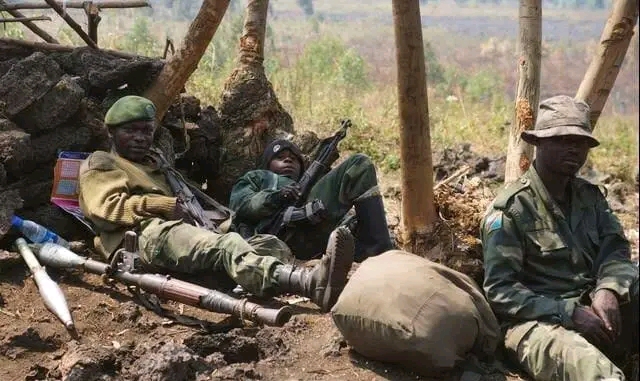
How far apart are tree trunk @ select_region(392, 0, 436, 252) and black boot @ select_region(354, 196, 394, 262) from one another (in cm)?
45

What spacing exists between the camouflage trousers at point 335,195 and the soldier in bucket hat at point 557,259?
1619 millimetres

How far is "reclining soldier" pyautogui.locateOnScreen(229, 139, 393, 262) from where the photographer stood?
18.6 feet

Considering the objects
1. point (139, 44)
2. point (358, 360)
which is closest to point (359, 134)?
point (139, 44)

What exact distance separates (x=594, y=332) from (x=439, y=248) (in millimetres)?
1408

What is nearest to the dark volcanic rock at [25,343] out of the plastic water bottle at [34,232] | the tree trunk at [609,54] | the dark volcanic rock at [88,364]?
the dark volcanic rock at [88,364]

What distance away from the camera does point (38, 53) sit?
5.97 m

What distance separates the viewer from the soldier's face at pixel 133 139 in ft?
17.7

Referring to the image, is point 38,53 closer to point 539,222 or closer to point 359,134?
point 539,222

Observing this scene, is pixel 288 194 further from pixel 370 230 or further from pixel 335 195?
pixel 370 230

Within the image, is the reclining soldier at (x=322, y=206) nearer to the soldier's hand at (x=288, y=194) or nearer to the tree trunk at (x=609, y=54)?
the soldier's hand at (x=288, y=194)

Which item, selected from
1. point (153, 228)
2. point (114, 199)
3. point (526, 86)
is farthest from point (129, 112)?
Result: point (526, 86)

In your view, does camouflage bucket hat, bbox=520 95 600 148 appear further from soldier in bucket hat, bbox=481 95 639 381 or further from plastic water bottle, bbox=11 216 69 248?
plastic water bottle, bbox=11 216 69 248

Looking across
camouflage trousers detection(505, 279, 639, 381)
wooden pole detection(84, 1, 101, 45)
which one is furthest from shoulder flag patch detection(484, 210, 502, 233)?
wooden pole detection(84, 1, 101, 45)

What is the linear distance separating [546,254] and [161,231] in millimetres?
2271
